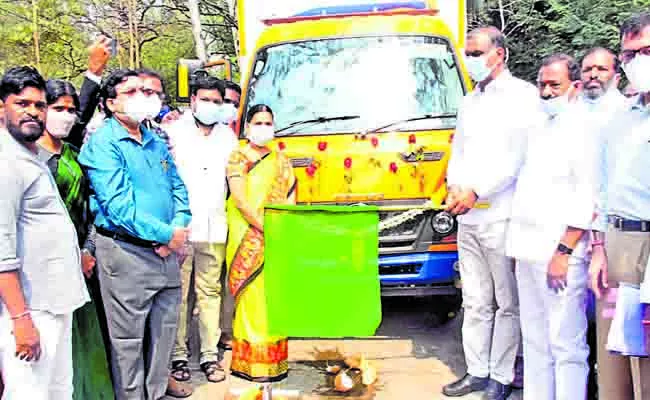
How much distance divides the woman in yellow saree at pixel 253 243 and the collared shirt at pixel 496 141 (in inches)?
45.9

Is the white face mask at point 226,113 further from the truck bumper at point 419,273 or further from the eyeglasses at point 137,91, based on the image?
the truck bumper at point 419,273

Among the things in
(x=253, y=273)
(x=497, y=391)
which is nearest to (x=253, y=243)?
(x=253, y=273)

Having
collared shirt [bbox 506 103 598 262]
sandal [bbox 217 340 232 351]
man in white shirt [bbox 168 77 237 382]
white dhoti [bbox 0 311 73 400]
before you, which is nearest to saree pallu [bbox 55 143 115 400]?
white dhoti [bbox 0 311 73 400]

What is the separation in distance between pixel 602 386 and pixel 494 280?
109 centimetres

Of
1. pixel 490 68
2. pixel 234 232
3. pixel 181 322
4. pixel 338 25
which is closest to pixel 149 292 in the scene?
pixel 234 232

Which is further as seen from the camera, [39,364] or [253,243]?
[253,243]

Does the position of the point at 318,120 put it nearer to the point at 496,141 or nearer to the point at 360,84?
the point at 360,84

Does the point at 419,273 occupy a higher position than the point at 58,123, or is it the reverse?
the point at 58,123

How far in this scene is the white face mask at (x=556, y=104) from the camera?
155 inches

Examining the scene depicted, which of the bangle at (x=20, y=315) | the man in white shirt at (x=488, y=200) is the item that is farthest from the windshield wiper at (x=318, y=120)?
the bangle at (x=20, y=315)

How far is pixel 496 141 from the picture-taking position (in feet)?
14.6

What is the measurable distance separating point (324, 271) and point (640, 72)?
5.95 feet

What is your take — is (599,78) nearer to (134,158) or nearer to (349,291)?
(349,291)

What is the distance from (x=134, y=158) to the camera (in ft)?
13.4
